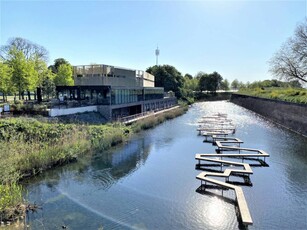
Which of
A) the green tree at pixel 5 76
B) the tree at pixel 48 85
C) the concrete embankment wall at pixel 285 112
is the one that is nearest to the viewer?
the concrete embankment wall at pixel 285 112

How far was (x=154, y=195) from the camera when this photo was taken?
37.3 feet

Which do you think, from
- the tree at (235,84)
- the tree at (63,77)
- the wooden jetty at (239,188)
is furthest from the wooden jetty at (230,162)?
the tree at (235,84)

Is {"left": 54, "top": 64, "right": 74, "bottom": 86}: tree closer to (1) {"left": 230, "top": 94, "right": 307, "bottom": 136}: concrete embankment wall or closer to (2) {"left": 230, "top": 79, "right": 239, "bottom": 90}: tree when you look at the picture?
(1) {"left": 230, "top": 94, "right": 307, "bottom": 136}: concrete embankment wall

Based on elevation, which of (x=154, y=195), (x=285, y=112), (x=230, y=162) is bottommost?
(x=154, y=195)

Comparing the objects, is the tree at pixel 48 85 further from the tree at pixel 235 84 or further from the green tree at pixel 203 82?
the tree at pixel 235 84

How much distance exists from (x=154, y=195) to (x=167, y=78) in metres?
56.1

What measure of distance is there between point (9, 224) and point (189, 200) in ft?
21.6

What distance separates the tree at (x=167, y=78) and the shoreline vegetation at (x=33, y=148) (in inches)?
1785

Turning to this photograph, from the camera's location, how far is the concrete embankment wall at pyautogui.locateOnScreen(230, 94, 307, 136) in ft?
89.9

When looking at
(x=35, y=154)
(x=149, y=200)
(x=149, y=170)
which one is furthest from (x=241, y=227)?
(x=35, y=154)

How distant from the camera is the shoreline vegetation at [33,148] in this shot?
362 inches

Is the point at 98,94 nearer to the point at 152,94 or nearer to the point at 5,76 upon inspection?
the point at 5,76

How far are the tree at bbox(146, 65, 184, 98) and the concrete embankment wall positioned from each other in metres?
21.2

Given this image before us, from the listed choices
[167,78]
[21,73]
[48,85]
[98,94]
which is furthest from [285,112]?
[167,78]
